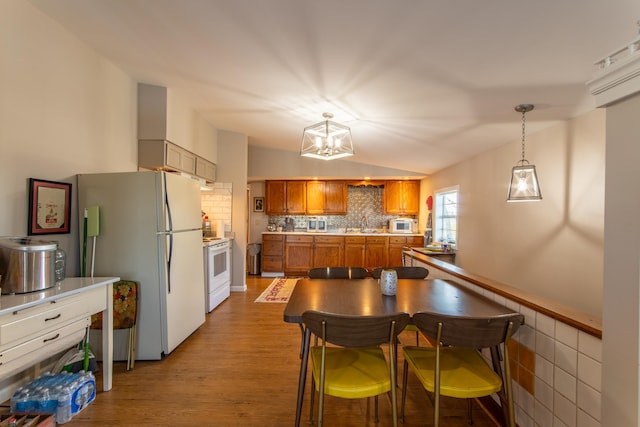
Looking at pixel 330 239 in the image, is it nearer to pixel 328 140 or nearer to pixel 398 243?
pixel 398 243

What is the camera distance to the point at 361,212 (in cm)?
638

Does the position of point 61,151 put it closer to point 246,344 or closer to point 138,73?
point 138,73

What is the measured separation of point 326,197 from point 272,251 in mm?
1660

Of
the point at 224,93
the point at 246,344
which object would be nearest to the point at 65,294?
the point at 246,344

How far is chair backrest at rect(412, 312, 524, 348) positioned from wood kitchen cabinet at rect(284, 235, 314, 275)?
14.9 feet

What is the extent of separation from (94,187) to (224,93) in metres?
1.61

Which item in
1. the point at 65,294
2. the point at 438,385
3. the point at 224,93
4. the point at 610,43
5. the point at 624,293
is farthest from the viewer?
the point at 224,93

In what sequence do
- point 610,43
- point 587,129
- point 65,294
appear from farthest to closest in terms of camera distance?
1. point 587,129
2. point 65,294
3. point 610,43

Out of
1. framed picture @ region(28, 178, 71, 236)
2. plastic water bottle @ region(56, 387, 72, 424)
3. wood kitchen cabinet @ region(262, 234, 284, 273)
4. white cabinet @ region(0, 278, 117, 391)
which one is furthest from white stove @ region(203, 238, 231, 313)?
plastic water bottle @ region(56, 387, 72, 424)

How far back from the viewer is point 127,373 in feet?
7.48

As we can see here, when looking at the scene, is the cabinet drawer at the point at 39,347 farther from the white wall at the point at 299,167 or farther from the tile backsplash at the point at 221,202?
the white wall at the point at 299,167

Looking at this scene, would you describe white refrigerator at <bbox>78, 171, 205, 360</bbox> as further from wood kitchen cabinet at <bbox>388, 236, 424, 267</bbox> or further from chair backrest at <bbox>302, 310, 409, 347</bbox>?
wood kitchen cabinet at <bbox>388, 236, 424, 267</bbox>

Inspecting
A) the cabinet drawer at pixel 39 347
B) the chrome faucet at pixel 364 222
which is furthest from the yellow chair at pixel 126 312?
the chrome faucet at pixel 364 222

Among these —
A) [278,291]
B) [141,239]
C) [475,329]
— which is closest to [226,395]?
[141,239]
